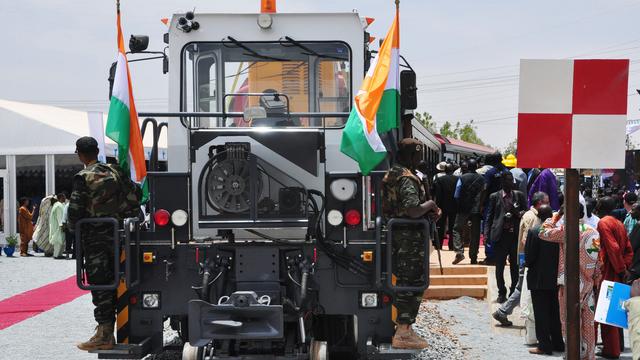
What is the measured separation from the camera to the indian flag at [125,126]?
7.62m

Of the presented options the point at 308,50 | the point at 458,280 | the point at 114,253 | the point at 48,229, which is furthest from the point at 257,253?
the point at 48,229

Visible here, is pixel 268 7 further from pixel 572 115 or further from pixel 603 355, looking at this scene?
pixel 603 355

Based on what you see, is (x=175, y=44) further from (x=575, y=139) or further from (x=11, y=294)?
(x=11, y=294)

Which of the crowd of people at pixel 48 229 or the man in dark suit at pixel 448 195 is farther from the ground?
the man in dark suit at pixel 448 195

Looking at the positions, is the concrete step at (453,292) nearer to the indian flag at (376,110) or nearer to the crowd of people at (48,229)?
the indian flag at (376,110)

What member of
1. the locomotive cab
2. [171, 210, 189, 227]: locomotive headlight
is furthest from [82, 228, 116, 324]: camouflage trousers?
[171, 210, 189, 227]: locomotive headlight

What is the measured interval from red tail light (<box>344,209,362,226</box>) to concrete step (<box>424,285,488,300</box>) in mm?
5596

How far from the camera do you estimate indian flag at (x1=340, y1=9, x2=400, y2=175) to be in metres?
6.94

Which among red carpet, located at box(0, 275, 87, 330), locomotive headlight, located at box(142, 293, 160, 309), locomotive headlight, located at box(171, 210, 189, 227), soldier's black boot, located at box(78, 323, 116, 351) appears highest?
locomotive headlight, located at box(171, 210, 189, 227)

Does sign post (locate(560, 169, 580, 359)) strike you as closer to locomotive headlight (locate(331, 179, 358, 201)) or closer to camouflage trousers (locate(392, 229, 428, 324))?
camouflage trousers (locate(392, 229, 428, 324))

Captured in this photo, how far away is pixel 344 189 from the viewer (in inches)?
280

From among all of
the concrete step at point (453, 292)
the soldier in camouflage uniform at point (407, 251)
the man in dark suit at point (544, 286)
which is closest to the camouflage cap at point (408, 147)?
the soldier in camouflage uniform at point (407, 251)

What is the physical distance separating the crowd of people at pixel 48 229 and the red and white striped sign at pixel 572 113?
60.9 feet

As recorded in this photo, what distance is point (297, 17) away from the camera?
27.5 ft
